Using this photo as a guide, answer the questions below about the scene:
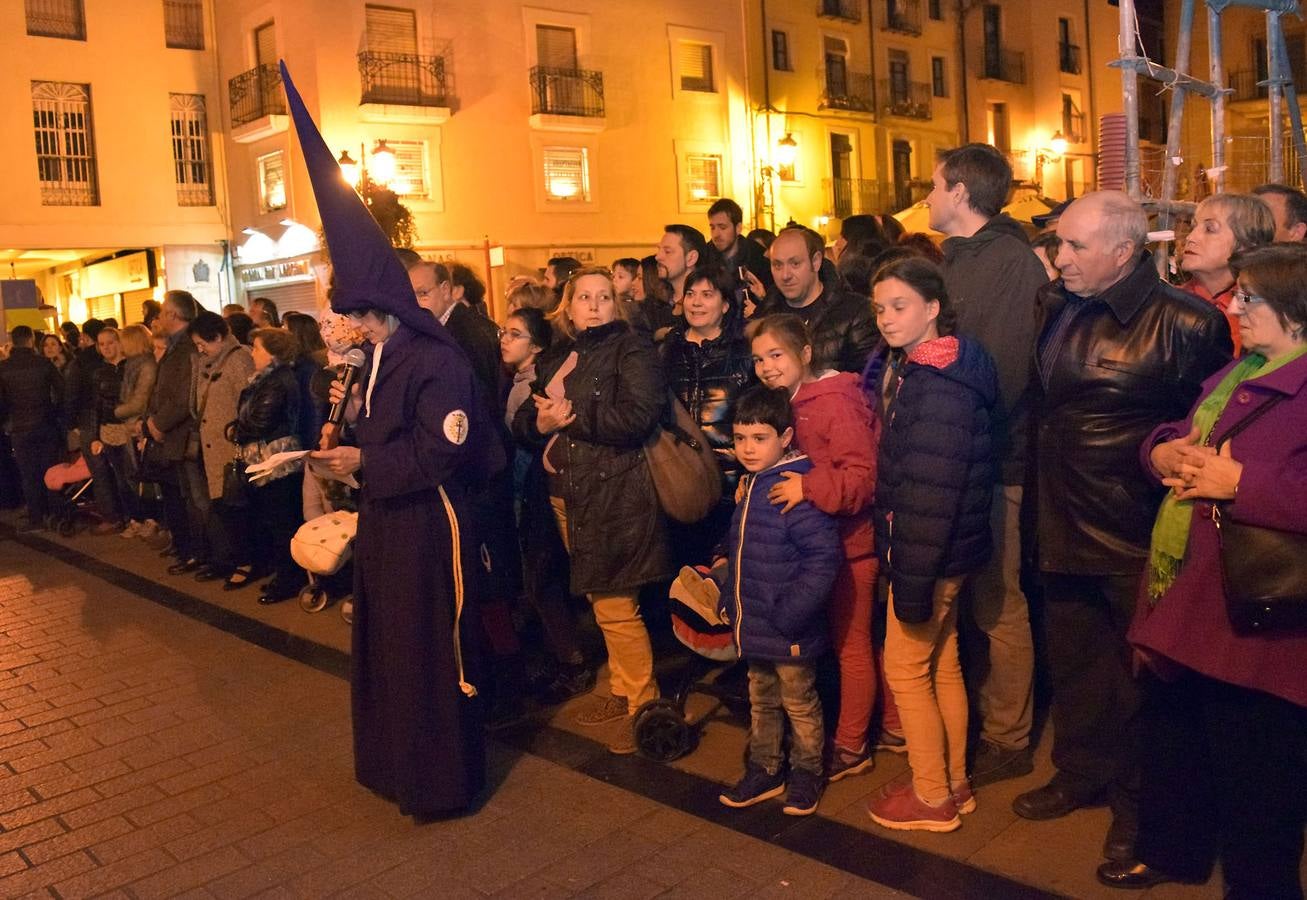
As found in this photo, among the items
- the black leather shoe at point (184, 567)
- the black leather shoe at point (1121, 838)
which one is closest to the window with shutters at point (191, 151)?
the black leather shoe at point (184, 567)

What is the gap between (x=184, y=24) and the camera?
25.7 m

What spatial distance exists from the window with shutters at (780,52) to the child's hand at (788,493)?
1061 inches

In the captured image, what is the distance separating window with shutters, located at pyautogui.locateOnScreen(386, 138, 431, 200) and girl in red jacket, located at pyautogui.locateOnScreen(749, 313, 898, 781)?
2057 cm

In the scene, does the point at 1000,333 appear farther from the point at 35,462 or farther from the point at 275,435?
the point at 35,462

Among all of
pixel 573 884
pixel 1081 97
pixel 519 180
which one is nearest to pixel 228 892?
pixel 573 884

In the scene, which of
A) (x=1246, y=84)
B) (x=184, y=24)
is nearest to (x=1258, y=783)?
(x=184, y=24)

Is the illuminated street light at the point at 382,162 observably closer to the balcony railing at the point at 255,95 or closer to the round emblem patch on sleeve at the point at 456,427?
the balcony railing at the point at 255,95

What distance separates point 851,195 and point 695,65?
18.6 ft

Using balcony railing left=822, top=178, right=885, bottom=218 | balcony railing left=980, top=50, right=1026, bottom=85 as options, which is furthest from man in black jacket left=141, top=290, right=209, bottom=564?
balcony railing left=980, top=50, right=1026, bottom=85

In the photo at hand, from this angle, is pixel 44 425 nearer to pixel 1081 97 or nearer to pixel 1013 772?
pixel 1013 772

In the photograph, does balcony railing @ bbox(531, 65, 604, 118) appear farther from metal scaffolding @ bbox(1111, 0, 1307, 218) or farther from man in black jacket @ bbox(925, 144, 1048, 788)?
man in black jacket @ bbox(925, 144, 1048, 788)

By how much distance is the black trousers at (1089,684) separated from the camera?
167 inches

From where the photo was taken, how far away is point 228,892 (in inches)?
168

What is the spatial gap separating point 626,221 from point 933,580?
23.7 meters
